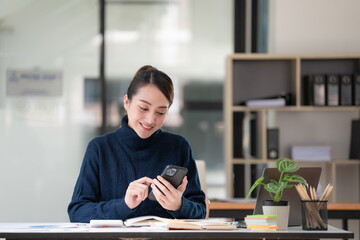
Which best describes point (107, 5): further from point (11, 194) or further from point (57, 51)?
point (11, 194)

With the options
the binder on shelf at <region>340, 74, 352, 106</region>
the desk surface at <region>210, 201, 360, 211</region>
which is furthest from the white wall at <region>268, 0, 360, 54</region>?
the desk surface at <region>210, 201, 360, 211</region>

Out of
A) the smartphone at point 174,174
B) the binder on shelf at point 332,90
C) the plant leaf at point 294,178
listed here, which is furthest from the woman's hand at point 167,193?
the binder on shelf at point 332,90

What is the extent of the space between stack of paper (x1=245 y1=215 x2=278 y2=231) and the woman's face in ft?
2.07

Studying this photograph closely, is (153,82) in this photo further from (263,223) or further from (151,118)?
(263,223)

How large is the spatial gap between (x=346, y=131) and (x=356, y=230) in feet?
2.77

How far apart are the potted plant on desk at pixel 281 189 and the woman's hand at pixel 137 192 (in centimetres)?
41

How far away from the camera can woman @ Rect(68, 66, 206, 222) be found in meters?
2.67

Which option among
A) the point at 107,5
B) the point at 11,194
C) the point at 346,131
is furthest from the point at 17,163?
the point at 346,131

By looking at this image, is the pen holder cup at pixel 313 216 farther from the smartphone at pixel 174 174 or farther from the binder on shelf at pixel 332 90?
the binder on shelf at pixel 332 90

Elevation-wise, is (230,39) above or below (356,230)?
above

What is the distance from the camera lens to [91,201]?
271cm

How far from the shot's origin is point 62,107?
5855mm

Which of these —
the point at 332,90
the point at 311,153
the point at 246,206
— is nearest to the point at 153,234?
the point at 246,206

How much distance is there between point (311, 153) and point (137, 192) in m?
3.11
